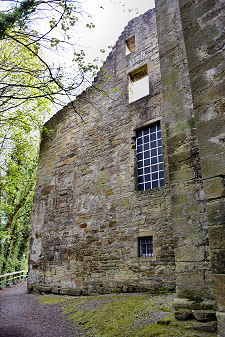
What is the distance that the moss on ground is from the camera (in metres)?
2.60

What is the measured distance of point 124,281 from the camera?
609cm

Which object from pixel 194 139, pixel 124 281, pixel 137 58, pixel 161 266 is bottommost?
pixel 124 281

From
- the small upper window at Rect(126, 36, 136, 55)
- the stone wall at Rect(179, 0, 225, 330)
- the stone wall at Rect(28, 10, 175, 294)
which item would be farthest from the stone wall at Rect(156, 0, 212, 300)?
the small upper window at Rect(126, 36, 136, 55)

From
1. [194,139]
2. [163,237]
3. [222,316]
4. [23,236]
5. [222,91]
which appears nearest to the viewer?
[222,316]

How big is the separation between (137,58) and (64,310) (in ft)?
24.4

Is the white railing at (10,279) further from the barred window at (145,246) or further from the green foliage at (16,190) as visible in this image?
the barred window at (145,246)

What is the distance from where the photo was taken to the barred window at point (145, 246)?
19.9 ft

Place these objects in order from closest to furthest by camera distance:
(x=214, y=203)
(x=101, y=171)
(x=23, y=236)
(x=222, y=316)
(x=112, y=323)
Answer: (x=222, y=316)
(x=214, y=203)
(x=112, y=323)
(x=101, y=171)
(x=23, y=236)

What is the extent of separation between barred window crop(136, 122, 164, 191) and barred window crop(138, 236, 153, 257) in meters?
1.33

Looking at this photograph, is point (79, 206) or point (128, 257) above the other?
point (79, 206)

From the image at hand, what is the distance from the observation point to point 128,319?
11.8 ft

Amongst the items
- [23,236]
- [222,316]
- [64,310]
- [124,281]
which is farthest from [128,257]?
[23,236]

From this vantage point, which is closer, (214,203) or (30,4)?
(214,203)

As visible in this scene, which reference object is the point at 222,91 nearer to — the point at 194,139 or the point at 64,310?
the point at 194,139
